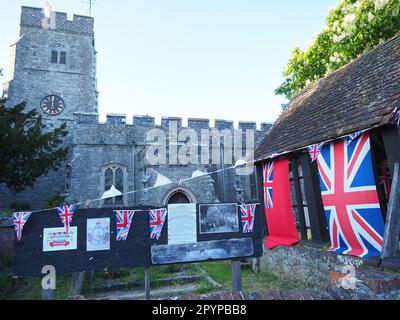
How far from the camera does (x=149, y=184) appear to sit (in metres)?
15.1

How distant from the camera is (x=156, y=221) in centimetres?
552

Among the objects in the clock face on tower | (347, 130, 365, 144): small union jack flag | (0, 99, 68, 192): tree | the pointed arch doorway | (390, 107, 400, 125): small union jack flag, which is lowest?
the pointed arch doorway

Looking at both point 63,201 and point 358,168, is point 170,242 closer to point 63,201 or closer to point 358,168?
point 358,168

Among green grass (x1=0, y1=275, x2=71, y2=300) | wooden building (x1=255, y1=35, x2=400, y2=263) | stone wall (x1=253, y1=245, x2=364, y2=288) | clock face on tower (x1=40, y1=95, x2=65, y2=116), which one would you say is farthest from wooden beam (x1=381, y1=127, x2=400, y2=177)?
clock face on tower (x1=40, y1=95, x2=65, y2=116)

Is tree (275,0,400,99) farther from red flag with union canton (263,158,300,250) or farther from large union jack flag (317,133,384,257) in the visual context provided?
red flag with union canton (263,158,300,250)

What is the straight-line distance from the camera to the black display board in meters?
4.95

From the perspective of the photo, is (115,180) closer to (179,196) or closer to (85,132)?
(85,132)

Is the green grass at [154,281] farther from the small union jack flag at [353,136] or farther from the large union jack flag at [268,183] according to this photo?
the small union jack flag at [353,136]

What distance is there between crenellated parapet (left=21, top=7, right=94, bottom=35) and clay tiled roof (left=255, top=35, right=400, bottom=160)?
21629mm

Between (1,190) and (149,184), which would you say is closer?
(149,184)

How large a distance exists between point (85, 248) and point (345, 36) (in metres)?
10.6

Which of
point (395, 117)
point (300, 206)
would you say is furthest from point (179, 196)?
point (395, 117)
